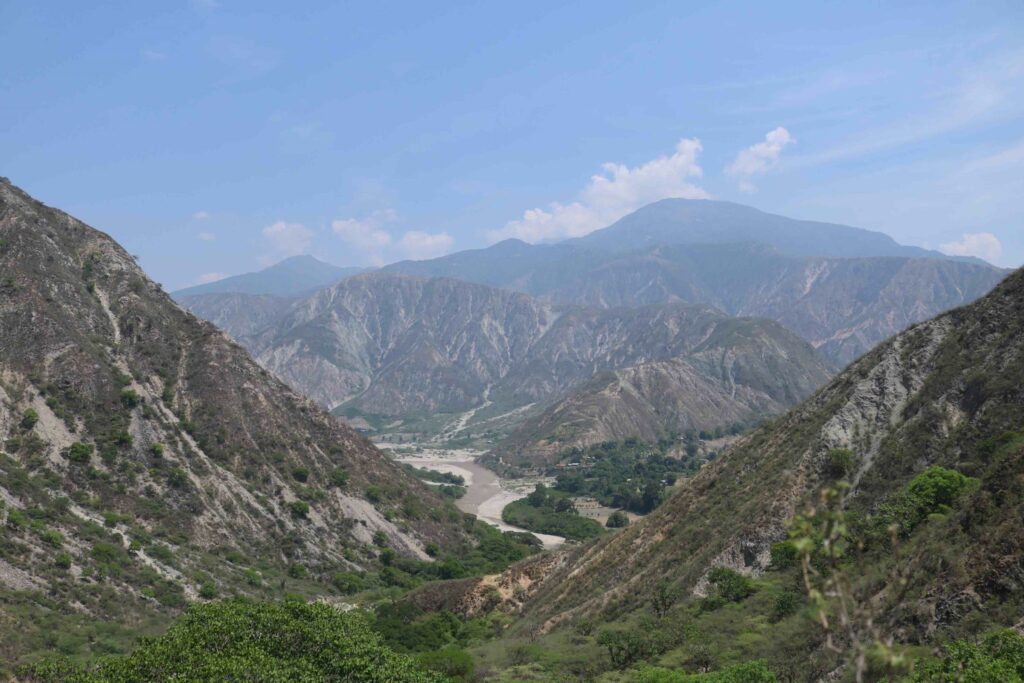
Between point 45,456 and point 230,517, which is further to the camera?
point 230,517

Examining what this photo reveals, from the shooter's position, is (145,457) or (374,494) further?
(374,494)

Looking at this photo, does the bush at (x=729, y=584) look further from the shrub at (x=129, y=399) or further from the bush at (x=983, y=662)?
the shrub at (x=129, y=399)

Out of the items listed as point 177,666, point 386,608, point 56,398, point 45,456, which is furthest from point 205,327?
point 177,666

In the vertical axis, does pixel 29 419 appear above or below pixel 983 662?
above

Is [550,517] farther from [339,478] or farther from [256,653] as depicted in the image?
[256,653]

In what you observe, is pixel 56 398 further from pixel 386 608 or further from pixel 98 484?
pixel 386 608

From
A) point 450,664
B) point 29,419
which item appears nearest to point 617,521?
point 450,664

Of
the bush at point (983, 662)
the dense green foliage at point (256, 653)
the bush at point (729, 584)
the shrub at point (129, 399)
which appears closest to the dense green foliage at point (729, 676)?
the bush at point (983, 662)
